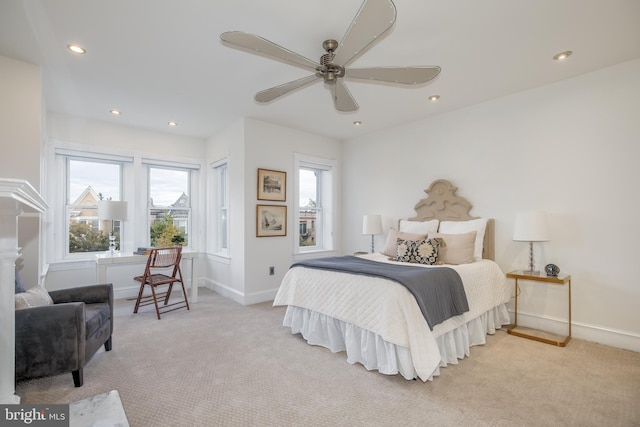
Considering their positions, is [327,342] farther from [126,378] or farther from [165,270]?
[165,270]

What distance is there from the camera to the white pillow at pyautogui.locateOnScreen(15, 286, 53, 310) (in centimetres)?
202

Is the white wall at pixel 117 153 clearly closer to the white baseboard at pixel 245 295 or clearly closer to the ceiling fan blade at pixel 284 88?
the white baseboard at pixel 245 295

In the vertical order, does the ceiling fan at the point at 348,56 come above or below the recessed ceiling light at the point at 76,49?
below

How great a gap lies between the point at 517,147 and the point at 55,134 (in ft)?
18.7

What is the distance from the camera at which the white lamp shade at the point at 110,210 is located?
3912mm

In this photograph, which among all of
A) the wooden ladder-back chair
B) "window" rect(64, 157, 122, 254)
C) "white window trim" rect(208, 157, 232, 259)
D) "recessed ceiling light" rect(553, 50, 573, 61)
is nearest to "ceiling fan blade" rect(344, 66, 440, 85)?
"recessed ceiling light" rect(553, 50, 573, 61)

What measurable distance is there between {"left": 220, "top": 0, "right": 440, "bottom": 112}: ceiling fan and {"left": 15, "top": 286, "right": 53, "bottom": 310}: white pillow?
2166 mm

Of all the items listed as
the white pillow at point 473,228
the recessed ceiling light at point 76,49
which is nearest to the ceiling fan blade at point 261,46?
the recessed ceiling light at point 76,49

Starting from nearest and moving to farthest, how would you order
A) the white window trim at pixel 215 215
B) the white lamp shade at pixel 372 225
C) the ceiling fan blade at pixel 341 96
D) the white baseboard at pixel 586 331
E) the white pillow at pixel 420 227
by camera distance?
the ceiling fan blade at pixel 341 96 → the white baseboard at pixel 586 331 → the white pillow at pixel 420 227 → the white lamp shade at pixel 372 225 → the white window trim at pixel 215 215

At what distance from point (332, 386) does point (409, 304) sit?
0.79 meters

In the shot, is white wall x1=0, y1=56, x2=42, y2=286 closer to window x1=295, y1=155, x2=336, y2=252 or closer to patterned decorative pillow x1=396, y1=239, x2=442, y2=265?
window x1=295, y1=155, x2=336, y2=252

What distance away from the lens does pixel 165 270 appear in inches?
196

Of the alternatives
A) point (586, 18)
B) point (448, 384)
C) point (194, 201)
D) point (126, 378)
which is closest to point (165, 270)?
point (194, 201)

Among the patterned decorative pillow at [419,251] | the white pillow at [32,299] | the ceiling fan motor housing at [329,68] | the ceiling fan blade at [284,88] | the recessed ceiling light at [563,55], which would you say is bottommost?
the white pillow at [32,299]
